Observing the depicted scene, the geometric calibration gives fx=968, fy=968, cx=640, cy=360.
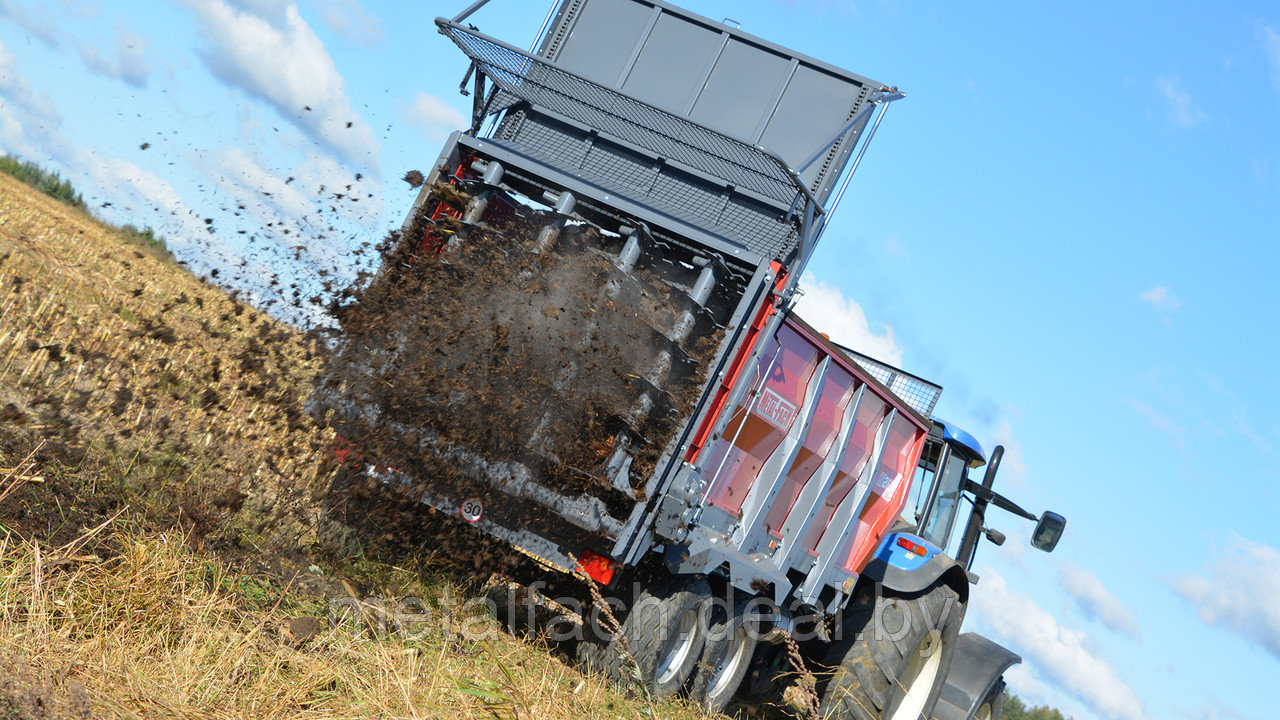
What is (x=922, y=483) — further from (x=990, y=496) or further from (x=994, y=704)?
(x=994, y=704)

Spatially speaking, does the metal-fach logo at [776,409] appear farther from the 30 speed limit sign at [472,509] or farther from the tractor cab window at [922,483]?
the tractor cab window at [922,483]

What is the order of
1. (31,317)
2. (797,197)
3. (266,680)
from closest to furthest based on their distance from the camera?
(266,680) < (797,197) < (31,317)

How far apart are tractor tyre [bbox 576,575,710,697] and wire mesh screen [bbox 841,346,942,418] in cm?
274

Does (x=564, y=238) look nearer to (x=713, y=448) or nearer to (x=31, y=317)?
(x=713, y=448)

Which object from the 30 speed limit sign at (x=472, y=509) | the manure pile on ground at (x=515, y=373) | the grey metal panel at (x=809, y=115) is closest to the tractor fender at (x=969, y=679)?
the manure pile on ground at (x=515, y=373)

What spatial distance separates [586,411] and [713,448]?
0.81 metres

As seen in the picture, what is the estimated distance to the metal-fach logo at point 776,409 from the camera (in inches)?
218

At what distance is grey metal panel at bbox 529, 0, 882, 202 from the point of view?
6.25 metres

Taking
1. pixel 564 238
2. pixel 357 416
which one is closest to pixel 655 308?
pixel 564 238

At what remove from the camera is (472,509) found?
4.88m

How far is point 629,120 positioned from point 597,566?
261 centimetres

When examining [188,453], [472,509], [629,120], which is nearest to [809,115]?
[629,120]

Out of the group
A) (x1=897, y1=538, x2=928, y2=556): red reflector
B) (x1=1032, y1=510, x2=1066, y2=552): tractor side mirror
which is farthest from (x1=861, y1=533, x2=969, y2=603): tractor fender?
(x1=1032, y1=510, x2=1066, y2=552): tractor side mirror

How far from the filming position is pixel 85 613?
3484 mm
